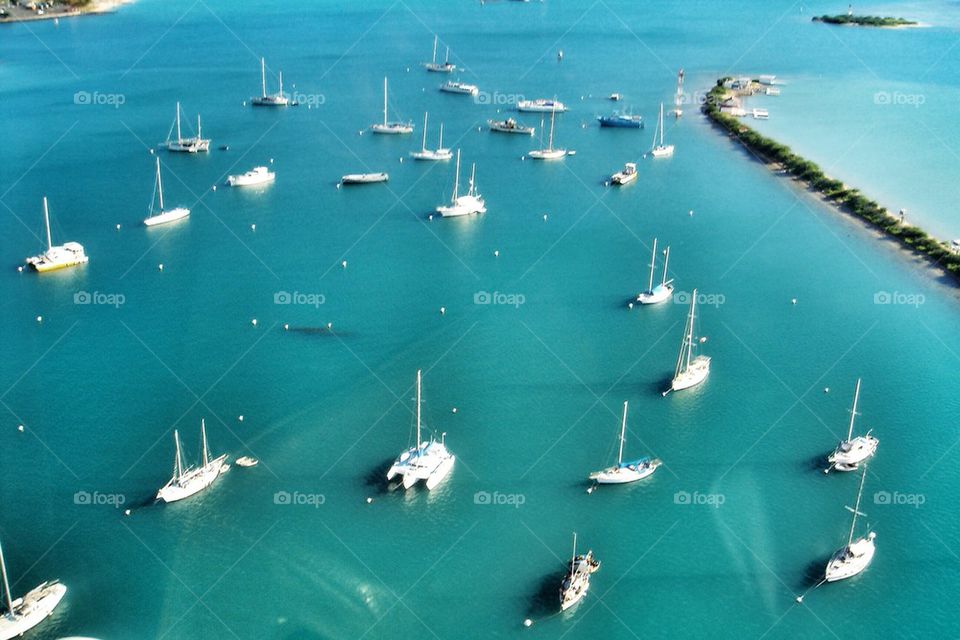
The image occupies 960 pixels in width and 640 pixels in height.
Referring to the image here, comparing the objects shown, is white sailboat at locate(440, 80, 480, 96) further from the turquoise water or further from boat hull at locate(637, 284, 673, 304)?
boat hull at locate(637, 284, 673, 304)

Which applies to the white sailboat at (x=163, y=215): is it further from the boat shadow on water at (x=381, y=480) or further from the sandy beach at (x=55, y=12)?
the sandy beach at (x=55, y=12)

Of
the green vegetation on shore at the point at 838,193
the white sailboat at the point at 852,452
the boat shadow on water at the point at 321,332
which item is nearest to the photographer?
the white sailboat at the point at 852,452

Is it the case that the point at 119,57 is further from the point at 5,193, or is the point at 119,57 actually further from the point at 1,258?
the point at 1,258

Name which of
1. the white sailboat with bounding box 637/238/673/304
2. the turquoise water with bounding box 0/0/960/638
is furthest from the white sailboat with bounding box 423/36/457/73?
the white sailboat with bounding box 637/238/673/304

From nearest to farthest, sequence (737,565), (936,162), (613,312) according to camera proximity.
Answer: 1. (737,565)
2. (613,312)
3. (936,162)

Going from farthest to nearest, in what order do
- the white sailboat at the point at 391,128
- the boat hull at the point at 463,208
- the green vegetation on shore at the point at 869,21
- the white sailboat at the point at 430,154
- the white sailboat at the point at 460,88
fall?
1. the green vegetation on shore at the point at 869,21
2. the white sailboat at the point at 460,88
3. the white sailboat at the point at 391,128
4. the white sailboat at the point at 430,154
5. the boat hull at the point at 463,208

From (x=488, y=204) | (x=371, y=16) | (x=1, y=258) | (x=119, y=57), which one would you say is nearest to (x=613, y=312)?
(x=488, y=204)

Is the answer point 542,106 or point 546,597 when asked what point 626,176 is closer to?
point 542,106

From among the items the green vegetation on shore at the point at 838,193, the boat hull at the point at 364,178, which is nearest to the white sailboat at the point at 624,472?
the green vegetation on shore at the point at 838,193
